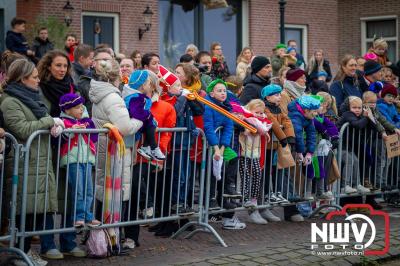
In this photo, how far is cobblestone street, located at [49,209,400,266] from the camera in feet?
24.1

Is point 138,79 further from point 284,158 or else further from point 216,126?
point 284,158

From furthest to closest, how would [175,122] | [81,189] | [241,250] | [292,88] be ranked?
[292,88] < [175,122] < [241,250] < [81,189]

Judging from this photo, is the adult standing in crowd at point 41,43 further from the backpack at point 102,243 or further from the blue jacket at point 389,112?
the backpack at point 102,243

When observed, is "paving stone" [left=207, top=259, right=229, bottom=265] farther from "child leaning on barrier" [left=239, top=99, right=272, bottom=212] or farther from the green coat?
"child leaning on barrier" [left=239, top=99, right=272, bottom=212]

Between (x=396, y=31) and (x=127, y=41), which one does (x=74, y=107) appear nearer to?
(x=127, y=41)

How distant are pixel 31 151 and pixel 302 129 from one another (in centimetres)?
387

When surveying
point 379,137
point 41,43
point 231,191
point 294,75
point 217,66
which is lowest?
point 231,191

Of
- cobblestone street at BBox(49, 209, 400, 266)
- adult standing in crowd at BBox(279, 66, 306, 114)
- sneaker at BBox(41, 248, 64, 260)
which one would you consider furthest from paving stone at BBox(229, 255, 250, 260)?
adult standing in crowd at BBox(279, 66, 306, 114)

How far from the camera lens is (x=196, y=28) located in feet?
72.2

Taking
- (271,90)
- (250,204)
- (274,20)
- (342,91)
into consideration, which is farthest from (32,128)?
(274,20)

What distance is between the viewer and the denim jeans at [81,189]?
287 inches

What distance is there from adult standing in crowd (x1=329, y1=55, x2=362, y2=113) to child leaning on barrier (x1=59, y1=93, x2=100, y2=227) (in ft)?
17.4

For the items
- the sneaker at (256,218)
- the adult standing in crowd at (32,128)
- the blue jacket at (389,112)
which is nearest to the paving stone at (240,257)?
the adult standing in crowd at (32,128)

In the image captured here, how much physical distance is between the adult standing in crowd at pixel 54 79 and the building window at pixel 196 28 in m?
13.3
